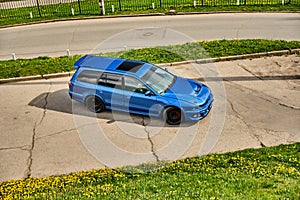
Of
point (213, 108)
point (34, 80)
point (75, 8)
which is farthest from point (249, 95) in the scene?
point (75, 8)

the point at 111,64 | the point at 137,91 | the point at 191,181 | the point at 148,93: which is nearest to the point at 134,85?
the point at 137,91

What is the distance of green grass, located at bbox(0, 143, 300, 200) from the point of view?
7.96m

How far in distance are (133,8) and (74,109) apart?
50.2ft

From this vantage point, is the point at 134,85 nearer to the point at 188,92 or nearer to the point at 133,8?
the point at 188,92

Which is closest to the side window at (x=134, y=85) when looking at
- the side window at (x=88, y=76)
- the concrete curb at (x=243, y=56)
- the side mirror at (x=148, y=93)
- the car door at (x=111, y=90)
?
the side mirror at (x=148, y=93)

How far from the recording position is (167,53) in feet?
57.7

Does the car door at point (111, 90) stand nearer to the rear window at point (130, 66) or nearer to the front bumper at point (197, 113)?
the rear window at point (130, 66)

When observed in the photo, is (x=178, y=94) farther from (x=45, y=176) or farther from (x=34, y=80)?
(x=34, y=80)

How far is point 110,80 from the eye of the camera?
40.8ft

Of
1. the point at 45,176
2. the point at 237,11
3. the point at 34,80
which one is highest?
the point at 237,11

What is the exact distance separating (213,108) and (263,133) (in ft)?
6.94

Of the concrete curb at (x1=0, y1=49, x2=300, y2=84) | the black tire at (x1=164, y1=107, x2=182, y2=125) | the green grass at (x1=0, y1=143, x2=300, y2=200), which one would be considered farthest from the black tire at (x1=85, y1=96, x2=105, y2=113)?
the concrete curb at (x1=0, y1=49, x2=300, y2=84)

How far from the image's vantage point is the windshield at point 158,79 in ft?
39.5

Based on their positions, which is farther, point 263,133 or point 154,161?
point 263,133
